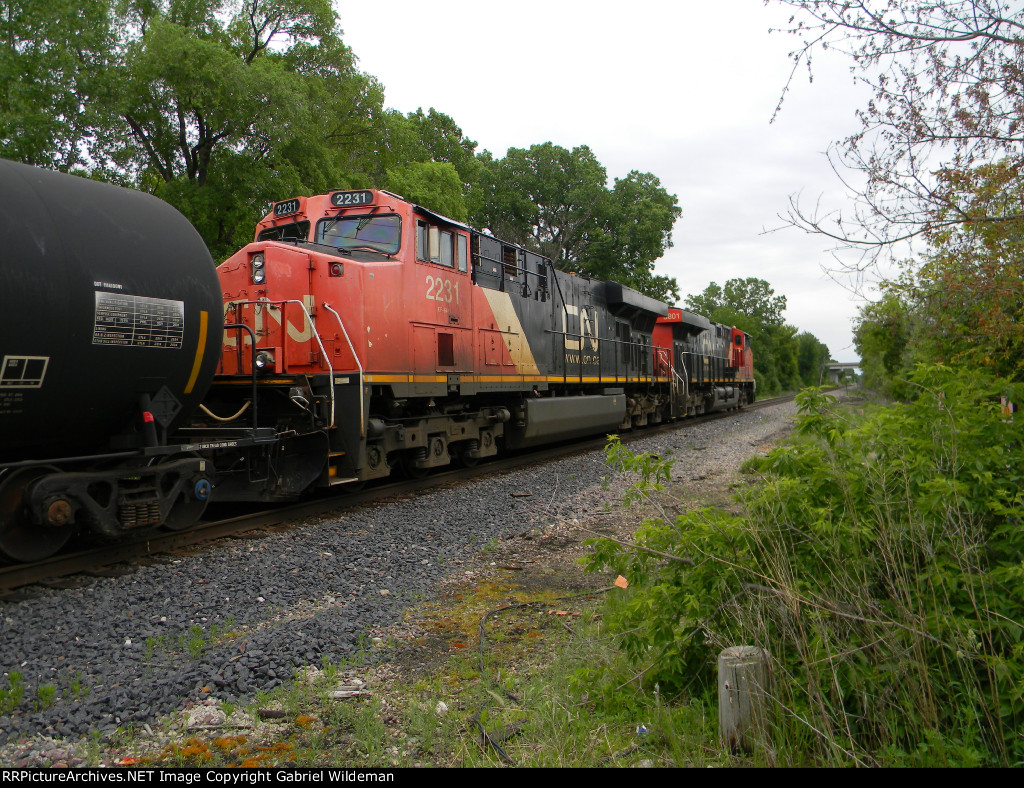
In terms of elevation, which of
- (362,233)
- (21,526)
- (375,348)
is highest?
(362,233)

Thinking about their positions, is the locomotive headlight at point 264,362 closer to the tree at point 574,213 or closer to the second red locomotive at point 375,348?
the second red locomotive at point 375,348

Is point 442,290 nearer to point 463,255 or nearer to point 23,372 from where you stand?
point 463,255

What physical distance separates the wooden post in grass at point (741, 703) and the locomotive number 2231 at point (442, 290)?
6.87 m

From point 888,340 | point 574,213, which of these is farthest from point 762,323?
point 888,340

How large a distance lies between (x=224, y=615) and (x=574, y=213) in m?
40.4

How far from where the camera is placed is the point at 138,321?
532cm

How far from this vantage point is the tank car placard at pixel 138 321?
5.08 meters

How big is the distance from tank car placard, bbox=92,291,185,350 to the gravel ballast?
181 cm

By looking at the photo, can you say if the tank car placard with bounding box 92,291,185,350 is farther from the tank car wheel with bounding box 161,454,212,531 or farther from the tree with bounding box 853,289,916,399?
the tree with bounding box 853,289,916,399

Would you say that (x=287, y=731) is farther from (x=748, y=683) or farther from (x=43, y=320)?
(x=43, y=320)

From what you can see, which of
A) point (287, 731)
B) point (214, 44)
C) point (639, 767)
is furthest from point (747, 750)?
point (214, 44)

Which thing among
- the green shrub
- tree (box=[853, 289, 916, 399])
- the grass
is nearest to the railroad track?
the grass

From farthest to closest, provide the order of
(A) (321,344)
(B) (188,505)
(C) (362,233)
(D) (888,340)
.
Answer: (D) (888,340) → (C) (362,233) → (A) (321,344) → (B) (188,505)
